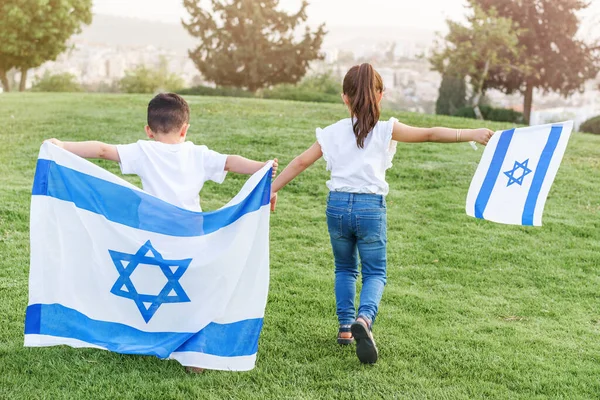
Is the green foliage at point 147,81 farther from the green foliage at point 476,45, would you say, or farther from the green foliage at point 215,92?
the green foliage at point 476,45

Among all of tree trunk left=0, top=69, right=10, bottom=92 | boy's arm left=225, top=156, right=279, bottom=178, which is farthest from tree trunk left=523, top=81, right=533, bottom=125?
boy's arm left=225, top=156, right=279, bottom=178

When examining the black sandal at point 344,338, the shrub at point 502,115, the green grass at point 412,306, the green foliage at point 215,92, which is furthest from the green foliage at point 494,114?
the black sandal at point 344,338

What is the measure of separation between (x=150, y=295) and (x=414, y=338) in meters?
1.80

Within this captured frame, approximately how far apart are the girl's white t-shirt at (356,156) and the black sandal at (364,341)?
0.76m

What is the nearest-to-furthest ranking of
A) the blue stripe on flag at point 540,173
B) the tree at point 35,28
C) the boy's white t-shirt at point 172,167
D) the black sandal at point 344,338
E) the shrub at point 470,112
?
the boy's white t-shirt at point 172,167 < the blue stripe on flag at point 540,173 < the black sandal at point 344,338 < the shrub at point 470,112 < the tree at point 35,28

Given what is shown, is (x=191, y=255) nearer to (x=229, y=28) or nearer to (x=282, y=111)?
(x=282, y=111)

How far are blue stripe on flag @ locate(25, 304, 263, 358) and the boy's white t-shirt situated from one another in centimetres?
73

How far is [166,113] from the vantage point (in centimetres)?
391

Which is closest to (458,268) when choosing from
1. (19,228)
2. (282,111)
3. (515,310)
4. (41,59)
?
(515,310)

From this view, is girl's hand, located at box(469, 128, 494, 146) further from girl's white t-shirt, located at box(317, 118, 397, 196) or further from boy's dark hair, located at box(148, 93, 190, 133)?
boy's dark hair, located at box(148, 93, 190, 133)

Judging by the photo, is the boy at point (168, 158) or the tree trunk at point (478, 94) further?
the tree trunk at point (478, 94)

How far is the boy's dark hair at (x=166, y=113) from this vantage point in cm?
391

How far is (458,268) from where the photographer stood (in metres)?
6.44

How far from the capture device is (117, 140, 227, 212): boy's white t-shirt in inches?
152
